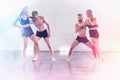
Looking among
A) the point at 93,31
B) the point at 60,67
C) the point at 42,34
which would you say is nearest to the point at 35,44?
the point at 42,34

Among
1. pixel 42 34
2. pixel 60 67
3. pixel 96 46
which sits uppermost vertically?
pixel 42 34

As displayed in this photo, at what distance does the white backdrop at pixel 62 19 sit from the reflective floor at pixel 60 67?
0.17 ft

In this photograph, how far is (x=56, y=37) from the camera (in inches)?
84.2

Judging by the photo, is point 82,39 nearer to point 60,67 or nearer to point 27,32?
point 60,67

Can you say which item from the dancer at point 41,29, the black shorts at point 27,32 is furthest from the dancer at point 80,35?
the black shorts at point 27,32

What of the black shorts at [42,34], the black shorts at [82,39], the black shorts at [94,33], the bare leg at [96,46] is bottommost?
the bare leg at [96,46]

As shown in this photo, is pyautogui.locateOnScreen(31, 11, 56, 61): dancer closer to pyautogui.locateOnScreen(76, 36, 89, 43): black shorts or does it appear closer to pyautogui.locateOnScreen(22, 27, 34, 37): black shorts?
pyautogui.locateOnScreen(22, 27, 34, 37): black shorts

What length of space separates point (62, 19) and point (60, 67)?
30 centimetres

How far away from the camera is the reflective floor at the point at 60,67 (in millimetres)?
2061

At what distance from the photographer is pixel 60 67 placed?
2.12 meters

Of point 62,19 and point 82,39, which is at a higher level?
point 62,19

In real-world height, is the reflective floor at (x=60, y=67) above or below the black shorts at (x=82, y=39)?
below

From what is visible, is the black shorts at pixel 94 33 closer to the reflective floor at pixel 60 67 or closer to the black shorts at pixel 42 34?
the reflective floor at pixel 60 67

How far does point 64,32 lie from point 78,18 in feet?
0.42
